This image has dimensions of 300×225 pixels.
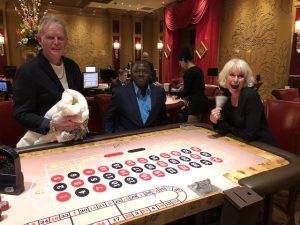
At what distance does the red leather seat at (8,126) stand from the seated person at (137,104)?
739 mm

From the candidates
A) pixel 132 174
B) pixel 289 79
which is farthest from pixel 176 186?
pixel 289 79

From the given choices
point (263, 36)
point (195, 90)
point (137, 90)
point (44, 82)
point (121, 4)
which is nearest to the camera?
point (44, 82)

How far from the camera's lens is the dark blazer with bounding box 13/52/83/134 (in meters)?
1.51

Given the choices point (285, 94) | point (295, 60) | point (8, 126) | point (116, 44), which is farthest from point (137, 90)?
point (116, 44)

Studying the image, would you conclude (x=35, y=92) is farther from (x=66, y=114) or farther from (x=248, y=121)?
(x=248, y=121)

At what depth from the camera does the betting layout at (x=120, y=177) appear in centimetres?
91

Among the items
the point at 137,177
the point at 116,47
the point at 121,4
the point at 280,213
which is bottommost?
the point at 280,213

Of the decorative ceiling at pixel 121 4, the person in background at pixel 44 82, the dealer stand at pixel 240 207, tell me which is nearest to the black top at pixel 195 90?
the person in background at pixel 44 82

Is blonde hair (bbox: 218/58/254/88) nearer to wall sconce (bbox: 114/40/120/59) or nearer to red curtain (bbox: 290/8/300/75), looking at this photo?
red curtain (bbox: 290/8/300/75)

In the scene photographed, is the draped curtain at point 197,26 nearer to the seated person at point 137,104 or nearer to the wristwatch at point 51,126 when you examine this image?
the seated person at point 137,104

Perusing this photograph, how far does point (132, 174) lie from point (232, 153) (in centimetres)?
65

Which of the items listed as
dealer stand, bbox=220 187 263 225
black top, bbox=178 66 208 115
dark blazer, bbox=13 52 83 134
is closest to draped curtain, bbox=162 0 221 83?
black top, bbox=178 66 208 115

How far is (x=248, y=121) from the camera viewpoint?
1778 mm

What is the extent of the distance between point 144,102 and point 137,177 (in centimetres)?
118
